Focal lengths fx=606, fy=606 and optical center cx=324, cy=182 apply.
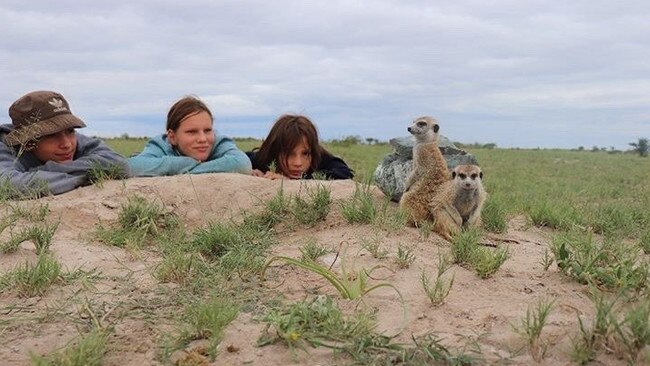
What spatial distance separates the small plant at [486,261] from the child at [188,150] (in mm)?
3091

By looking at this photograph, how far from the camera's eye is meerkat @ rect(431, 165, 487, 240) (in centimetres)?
409

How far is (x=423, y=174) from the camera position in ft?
14.2

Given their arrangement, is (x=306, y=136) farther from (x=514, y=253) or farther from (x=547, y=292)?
(x=547, y=292)

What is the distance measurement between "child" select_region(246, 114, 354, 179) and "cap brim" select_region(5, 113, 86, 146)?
1743 mm

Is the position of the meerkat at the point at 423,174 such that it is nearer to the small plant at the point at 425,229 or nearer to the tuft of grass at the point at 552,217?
the small plant at the point at 425,229

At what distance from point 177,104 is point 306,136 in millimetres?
1317

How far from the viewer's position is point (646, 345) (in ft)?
7.23

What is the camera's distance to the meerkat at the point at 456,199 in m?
4.09

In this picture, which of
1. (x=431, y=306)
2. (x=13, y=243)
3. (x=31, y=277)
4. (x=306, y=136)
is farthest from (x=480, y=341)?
(x=306, y=136)

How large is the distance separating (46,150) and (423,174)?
134 inches

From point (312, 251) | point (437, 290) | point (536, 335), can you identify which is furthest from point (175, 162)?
point (536, 335)

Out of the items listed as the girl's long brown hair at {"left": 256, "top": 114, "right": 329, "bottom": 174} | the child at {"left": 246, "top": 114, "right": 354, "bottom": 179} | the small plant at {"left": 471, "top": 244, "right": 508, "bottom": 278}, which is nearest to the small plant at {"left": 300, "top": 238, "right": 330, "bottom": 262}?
the small plant at {"left": 471, "top": 244, "right": 508, "bottom": 278}

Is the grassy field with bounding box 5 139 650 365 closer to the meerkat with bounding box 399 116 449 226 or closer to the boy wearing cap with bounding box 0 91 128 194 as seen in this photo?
the meerkat with bounding box 399 116 449 226

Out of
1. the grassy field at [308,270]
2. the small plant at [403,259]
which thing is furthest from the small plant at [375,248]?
the small plant at [403,259]
